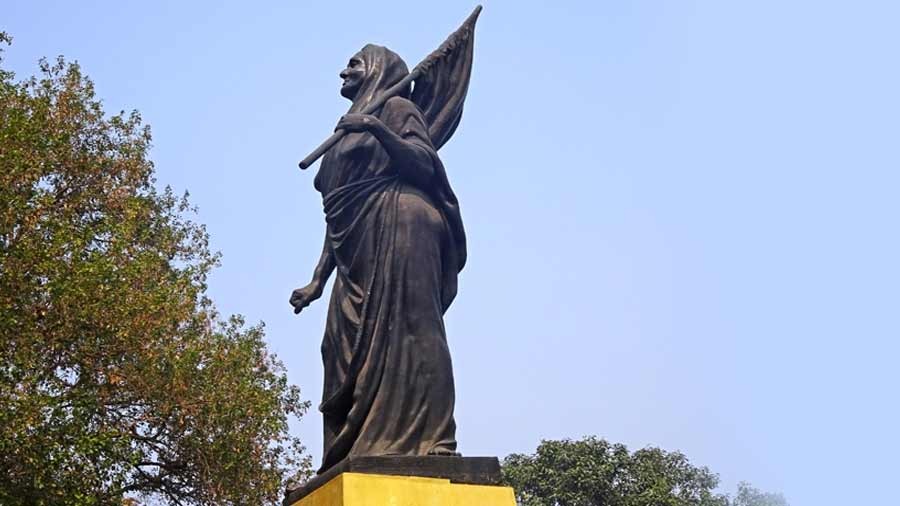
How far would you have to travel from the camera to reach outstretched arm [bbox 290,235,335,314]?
5.76 metres

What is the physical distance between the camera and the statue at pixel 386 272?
16.4 feet

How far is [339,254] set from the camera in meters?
5.53

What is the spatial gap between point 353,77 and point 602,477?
26168 millimetres

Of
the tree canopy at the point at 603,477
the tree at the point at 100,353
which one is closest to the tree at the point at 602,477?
the tree canopy at the point at 603,477

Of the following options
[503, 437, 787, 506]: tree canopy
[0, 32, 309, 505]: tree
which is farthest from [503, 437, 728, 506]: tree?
[0, 32, 309, 505]: tree

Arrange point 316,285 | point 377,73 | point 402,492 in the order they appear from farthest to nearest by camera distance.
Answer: point 377,73 → point 316,285 → point 402,492

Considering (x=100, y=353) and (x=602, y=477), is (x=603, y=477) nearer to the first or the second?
(x=602, y=477)

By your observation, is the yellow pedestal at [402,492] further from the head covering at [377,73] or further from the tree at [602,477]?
the tree at [602,477]

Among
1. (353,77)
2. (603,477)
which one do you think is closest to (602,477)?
(603,477)

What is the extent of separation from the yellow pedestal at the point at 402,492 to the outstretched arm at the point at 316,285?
1267 mm

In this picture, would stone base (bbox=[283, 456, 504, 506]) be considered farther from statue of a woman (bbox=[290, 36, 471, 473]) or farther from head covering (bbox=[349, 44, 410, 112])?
head covering (bbox=[349, 44, 410, 112])

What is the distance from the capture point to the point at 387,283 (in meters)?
5.20

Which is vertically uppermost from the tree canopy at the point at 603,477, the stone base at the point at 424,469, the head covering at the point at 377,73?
the tree canopy at the point at 603,477

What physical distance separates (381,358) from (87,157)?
1276 cm
